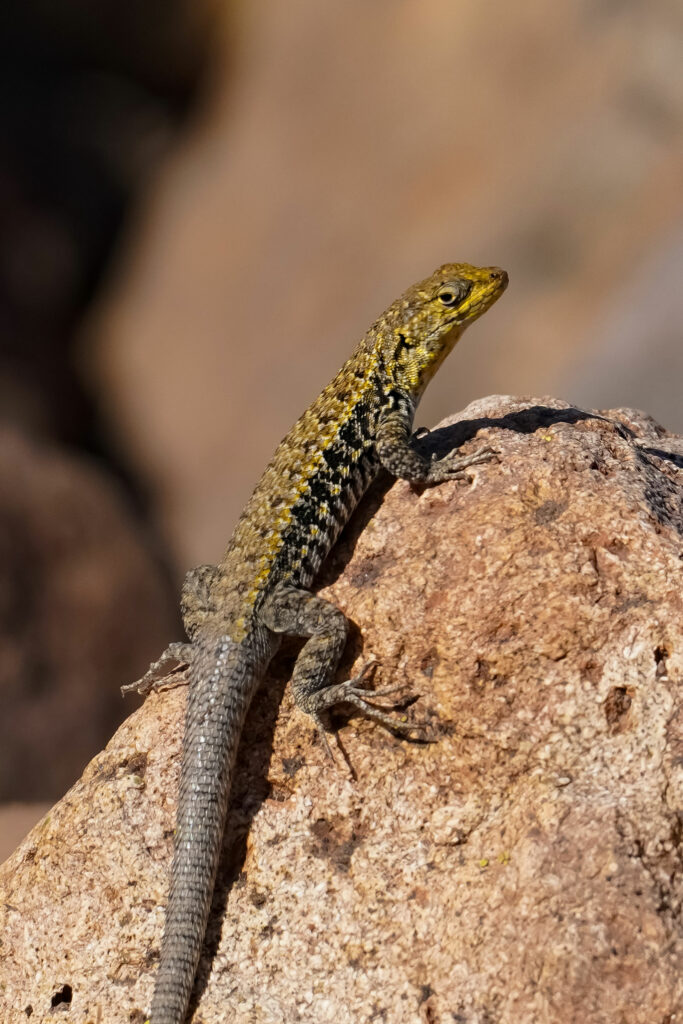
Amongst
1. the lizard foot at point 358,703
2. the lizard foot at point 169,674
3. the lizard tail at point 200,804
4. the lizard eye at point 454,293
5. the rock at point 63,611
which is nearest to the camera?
the lizard tail at point 200,804

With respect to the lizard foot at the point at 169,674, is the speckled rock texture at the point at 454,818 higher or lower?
lower

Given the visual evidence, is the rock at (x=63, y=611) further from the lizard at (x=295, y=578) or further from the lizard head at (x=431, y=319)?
the lizard head at (x=431, y=319)

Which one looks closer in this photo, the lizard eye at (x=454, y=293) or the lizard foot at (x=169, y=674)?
the lizard foot at (x=169, y=674)

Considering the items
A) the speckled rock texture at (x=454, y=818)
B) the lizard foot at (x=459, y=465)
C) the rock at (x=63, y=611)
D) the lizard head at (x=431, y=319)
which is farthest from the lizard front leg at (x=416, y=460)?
the rock at (x=63, y=611)

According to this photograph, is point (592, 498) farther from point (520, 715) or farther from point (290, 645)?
point (290, 645)

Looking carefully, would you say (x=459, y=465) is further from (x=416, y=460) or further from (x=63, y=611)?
(x=63, y=611)

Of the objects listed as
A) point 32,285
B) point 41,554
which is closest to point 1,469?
point 41,554

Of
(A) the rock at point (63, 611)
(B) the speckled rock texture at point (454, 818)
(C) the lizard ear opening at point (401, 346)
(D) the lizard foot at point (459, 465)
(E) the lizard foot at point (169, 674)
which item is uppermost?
(A) the rock at point (63, 611)

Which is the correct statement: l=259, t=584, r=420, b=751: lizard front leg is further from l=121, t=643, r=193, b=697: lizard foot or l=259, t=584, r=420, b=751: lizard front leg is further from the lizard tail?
l=121, t=643, r=193, b=697: lizard foot

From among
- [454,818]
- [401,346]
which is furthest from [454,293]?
[454,818]
